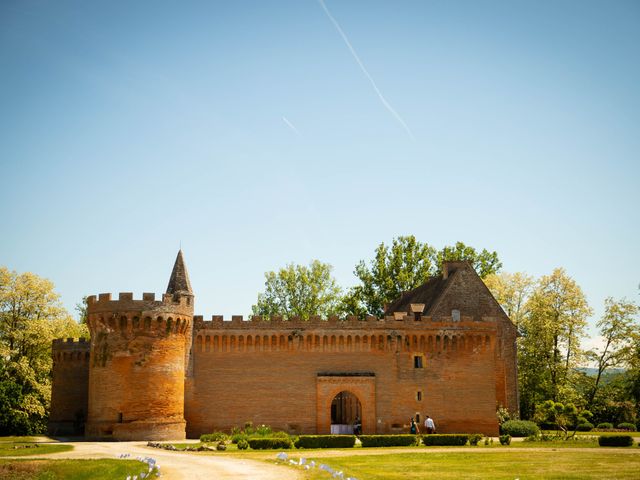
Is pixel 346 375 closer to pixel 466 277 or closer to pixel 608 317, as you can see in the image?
pixel 466 277

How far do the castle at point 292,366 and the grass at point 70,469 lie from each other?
1460cm

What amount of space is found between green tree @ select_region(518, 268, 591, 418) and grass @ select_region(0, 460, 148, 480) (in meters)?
42.6

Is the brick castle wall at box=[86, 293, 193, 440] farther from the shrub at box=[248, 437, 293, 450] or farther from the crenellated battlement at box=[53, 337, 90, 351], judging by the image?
the shrub at box=[248, 437, 293, 450]

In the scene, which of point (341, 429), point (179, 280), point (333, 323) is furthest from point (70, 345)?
point (341, 429)

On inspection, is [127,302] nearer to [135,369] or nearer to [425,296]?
[135,369]

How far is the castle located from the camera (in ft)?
144

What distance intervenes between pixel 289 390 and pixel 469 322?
1395cm

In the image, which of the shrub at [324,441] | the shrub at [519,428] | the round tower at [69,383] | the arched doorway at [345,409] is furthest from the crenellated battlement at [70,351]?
the shrub at [519,428]

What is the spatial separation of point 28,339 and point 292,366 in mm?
24080

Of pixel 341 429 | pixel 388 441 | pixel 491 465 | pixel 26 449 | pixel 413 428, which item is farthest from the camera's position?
pixel 341 429

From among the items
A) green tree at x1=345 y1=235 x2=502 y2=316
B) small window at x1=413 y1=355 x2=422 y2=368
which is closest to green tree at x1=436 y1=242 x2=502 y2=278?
green tree at x1=345 y1=235 x2=502 y2=316

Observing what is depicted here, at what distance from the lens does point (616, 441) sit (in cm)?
3681

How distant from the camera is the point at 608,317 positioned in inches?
2434

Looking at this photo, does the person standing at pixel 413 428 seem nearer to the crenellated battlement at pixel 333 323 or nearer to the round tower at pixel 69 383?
the crenellated battlement at pixel 333 323
